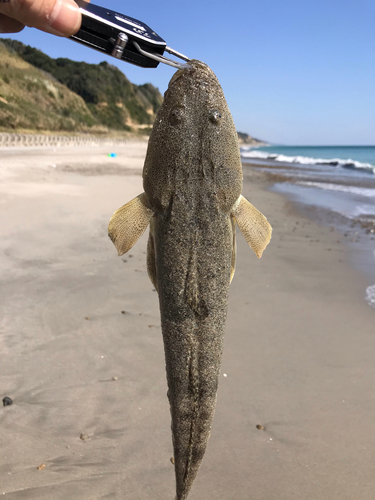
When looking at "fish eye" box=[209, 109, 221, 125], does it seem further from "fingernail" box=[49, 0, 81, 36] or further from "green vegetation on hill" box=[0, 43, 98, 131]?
"green vegetation on hill" box=[0, 43, 98, 131]

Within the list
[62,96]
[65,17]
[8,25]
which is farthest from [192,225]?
[62,96]

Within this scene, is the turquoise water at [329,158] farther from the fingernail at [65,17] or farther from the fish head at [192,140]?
the fingernail at [65,17]

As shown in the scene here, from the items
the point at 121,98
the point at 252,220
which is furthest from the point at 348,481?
the point at 121,98

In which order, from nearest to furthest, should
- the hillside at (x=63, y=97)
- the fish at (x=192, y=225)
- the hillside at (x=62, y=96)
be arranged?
the fish at (x=192, y=225), the hillside at (x=63, y=97), the hillside at (x=62, y=96)

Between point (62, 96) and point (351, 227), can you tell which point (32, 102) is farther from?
point (351, 227)

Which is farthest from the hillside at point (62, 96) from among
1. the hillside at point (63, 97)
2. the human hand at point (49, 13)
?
the human hand at point (49, 13)

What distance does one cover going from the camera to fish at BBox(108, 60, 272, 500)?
233cm

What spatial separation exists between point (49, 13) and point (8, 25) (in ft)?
2.02

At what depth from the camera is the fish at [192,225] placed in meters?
2.33

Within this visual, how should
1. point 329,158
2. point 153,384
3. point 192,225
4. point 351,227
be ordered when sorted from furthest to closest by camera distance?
point 329,158
point 351,227
point 153,384
point 192,225

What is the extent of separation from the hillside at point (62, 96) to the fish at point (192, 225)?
43228 millimetres

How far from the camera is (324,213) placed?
571 inches

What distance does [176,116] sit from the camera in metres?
2.40

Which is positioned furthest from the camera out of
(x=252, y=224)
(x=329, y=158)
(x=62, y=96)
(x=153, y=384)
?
(x=329, y=158)
